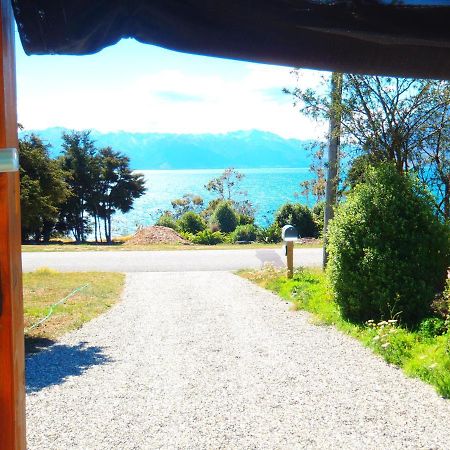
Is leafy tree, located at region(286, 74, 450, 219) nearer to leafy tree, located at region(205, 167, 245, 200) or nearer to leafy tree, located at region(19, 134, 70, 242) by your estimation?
leafy tree, located at region(19, 134, 70, 242)

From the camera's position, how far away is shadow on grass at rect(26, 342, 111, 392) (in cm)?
487

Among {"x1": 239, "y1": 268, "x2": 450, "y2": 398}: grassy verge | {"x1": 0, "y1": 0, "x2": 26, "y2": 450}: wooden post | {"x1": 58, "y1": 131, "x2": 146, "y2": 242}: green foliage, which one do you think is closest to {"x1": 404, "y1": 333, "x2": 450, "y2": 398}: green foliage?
{"x1": 239, "y1": 268, "x2": 450, "y2": 398}: grassy verge

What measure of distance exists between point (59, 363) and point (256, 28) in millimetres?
4447

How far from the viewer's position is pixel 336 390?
4.42 metres

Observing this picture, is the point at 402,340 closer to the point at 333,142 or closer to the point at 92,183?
the point at 333,142

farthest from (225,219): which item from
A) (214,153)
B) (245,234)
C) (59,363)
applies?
(214,153)

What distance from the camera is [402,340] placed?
534 centimetres

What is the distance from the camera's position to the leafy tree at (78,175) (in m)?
31.2

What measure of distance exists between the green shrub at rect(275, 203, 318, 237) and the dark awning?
18.3 m

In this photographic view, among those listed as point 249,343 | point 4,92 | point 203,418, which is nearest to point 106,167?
point 249,343

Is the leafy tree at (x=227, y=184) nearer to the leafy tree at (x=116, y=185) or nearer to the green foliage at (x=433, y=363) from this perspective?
the leafy tree at (x=116, y=185)

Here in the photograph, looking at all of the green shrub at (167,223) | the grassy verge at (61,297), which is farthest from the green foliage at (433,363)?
the green shrub at (167,223)

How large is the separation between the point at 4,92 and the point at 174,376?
3.70 m

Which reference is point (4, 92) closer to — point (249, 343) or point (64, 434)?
point (64, 434)
